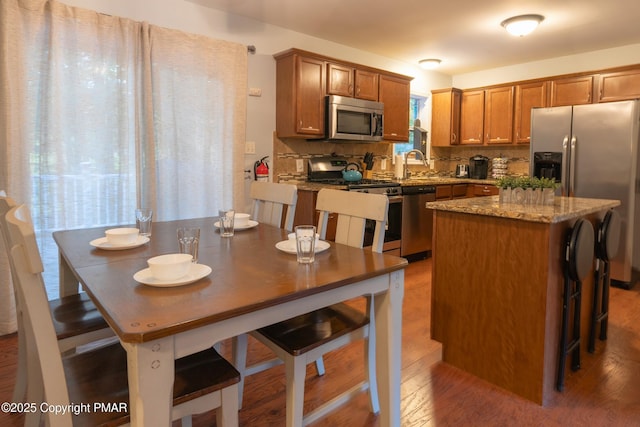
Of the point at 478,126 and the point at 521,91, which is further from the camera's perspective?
the point at 478,126

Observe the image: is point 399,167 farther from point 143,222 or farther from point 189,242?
point 189,242

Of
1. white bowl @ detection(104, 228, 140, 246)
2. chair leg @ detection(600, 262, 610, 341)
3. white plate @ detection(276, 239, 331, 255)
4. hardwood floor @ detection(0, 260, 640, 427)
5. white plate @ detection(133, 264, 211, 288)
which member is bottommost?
hardwood floor @ detection(0, 260, 640, 427)

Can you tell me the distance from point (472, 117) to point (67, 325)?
5087 millimetres

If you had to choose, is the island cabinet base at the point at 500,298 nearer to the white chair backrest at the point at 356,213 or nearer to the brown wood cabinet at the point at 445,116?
the white chair backrest at the point at 356,213

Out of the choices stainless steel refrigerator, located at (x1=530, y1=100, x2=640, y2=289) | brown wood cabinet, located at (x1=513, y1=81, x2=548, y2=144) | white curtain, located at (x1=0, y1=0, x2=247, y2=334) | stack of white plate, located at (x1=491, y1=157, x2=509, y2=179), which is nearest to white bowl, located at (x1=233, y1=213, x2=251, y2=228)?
white curtain, located at (x1=0, y1=0, x2=247, y2=334)

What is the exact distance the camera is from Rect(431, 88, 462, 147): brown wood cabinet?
531 centimetres

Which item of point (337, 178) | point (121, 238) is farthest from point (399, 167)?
point (121, 238)

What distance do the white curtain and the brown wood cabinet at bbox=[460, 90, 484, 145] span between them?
3210mm

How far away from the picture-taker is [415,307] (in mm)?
3033

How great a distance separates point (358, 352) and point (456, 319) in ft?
1.90

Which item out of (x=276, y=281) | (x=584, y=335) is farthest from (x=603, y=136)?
(x=276, y=281)

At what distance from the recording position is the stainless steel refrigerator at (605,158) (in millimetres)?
3463

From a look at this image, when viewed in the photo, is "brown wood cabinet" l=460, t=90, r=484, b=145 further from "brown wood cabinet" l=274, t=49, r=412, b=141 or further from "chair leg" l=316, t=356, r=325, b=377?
"chair leg" l=316, t=356, r=325, b=377

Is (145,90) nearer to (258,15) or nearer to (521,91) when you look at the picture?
(258,15)
